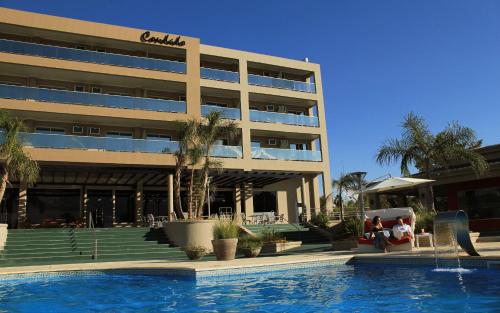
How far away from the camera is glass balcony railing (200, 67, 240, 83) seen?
99.2ft

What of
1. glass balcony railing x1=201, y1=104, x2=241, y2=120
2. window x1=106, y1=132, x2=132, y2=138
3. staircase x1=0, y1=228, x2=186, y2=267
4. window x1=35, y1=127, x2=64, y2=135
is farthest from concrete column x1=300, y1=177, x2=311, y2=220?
window x1=35, y1=127, x2=64, y2=135

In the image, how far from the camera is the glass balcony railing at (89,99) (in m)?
24.3

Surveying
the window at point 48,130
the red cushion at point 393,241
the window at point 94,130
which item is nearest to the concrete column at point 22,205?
the window at point 48,130

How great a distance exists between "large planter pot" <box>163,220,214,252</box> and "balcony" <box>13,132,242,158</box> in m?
6.48

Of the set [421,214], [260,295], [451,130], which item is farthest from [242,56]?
[260,295]

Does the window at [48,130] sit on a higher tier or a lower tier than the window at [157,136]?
higher

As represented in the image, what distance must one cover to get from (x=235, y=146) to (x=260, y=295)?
20.8 metres

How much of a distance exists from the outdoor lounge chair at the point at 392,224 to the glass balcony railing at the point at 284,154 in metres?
13.4

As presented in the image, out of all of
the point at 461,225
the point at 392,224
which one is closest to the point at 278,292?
the point at 461,225

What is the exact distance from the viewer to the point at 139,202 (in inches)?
1156

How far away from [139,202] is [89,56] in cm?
969

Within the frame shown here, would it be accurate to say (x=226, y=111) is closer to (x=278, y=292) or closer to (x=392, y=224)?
(x=392, y=224)

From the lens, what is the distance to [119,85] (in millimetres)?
28484

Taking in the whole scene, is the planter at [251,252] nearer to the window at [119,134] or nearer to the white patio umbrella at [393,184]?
the white patio umbrella at [393,184]
